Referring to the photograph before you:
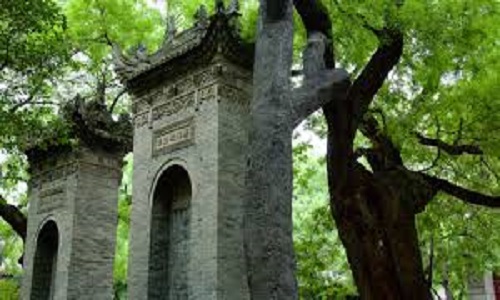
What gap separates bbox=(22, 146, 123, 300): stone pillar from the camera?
39.5 ft

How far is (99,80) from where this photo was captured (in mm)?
15898

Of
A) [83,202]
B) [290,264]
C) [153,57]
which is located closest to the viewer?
[290,264]

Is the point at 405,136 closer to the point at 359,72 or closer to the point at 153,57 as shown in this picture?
the point at 359,72

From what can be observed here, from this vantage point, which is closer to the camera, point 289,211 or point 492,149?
point 289,211

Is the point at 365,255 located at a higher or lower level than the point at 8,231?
lower

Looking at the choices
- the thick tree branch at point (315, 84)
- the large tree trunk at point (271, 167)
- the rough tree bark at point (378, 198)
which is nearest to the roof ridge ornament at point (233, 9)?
the rough tree bark at point (378, 198)

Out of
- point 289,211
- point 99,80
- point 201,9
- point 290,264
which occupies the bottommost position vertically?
point 290,264

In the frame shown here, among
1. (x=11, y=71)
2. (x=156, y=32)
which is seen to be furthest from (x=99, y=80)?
(x=11, y=71)

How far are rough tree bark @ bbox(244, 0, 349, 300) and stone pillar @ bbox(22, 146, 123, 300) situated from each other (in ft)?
24.8

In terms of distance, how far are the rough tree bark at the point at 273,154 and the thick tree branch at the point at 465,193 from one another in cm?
525

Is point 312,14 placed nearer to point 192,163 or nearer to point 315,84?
point 315,84

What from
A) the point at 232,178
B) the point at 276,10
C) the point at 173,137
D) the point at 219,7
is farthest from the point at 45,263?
the point at 276,10

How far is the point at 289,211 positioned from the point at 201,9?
20.4 ft

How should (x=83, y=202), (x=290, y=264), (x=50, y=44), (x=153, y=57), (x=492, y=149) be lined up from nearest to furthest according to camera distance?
(x=290, y=264) < (x=492, y=149) < (x=50, y=44) < (x=153, y=57) < (x=83, y=202)
